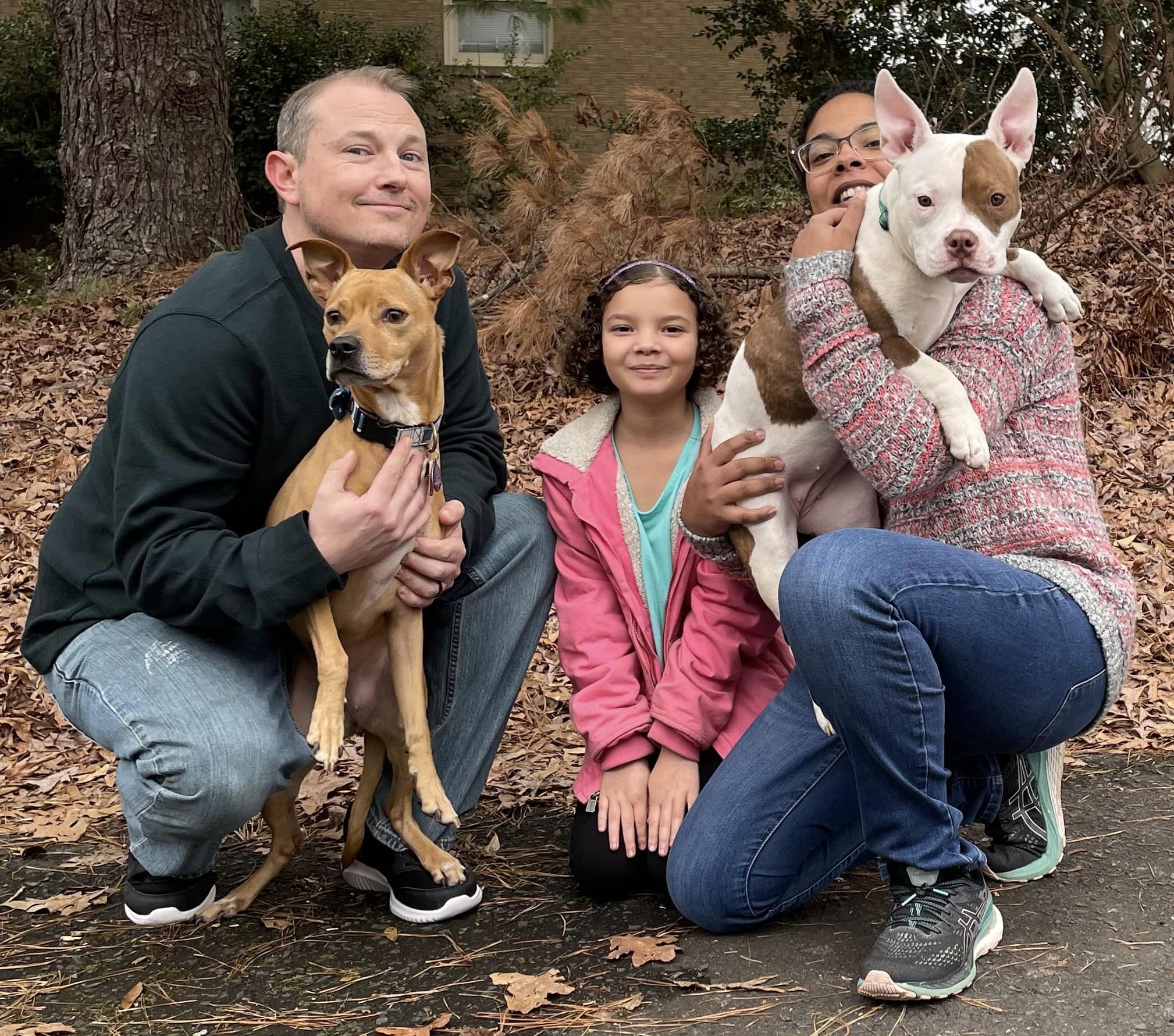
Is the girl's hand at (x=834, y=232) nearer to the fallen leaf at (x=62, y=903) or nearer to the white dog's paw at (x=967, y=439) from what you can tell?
the white dog's paw at (x=967, y=439)

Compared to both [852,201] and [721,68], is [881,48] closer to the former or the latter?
[721,68]

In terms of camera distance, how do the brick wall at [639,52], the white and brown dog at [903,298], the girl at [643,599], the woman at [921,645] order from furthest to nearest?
the brick wall at [639,52]
the girl at [643,599]
the white and brown dog at [903,298]
the woman at [921,645]

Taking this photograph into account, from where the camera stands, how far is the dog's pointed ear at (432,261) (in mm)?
3145

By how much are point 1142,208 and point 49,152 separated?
1146cm

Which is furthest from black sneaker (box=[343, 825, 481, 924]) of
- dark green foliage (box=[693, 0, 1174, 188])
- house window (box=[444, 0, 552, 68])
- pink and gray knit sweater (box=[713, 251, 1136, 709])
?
house window (box=[444, 0, 552, 68])

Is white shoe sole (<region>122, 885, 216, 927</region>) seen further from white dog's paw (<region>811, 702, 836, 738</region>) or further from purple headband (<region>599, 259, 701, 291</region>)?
purple headband (<region>599, 259, 701, 291</region>)

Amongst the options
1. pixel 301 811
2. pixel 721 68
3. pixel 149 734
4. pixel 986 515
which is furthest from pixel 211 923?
pixel 721 68

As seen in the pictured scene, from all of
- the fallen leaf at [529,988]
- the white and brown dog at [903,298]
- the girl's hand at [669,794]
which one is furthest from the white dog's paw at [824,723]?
the fallen leaf at [529,988]

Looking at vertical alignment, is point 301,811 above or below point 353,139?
below

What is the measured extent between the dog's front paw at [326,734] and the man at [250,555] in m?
0.12

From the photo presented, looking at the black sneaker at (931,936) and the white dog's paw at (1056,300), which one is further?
the white dog's paw at (1056,300)

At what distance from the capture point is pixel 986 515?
2918 millimetres

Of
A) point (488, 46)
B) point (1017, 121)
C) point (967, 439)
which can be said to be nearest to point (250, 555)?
point (967, 439)

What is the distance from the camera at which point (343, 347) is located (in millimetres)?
2863
